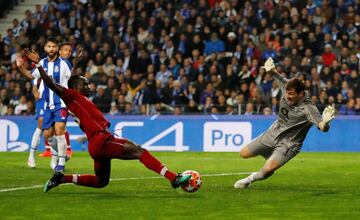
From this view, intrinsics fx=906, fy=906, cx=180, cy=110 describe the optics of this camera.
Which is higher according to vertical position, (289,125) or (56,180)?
(289,125)

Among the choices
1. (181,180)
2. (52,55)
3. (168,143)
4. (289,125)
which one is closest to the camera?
(181,180)

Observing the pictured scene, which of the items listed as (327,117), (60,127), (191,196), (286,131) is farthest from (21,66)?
(327,117)

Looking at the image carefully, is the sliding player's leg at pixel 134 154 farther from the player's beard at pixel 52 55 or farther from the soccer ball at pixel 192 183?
the player's beard at pixel 52 55

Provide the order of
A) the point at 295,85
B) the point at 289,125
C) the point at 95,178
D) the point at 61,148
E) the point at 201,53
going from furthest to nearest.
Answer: the point at 201,53, the point at 61,148, the point at 289,125, the point at 295,85, the point at 95,178

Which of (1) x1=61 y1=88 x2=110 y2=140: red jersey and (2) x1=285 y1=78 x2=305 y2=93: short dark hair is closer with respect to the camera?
(1) x1=61 y1=88 x2=110 y2=140: red jersey

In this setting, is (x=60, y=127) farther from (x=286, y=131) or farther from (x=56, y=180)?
(x=286, y=131)

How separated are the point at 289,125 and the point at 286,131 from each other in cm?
11

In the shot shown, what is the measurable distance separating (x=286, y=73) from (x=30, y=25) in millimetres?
10508

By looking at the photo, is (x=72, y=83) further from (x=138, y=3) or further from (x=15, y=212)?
(x=138, y=3)

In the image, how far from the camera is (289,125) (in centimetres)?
1319

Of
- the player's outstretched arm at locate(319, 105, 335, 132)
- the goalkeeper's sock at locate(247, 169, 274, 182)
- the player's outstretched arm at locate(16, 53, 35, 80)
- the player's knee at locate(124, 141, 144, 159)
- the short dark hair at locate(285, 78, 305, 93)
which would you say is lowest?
the goalkeeper's sock at locate(247, 169, 274, 182)

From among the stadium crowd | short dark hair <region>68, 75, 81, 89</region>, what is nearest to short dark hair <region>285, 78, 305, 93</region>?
short dark hair <region>68, 75, 81, 89</region>

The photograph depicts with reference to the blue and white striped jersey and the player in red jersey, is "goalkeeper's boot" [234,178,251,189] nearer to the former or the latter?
the player in red jersey

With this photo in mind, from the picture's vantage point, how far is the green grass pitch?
33.7 ft
